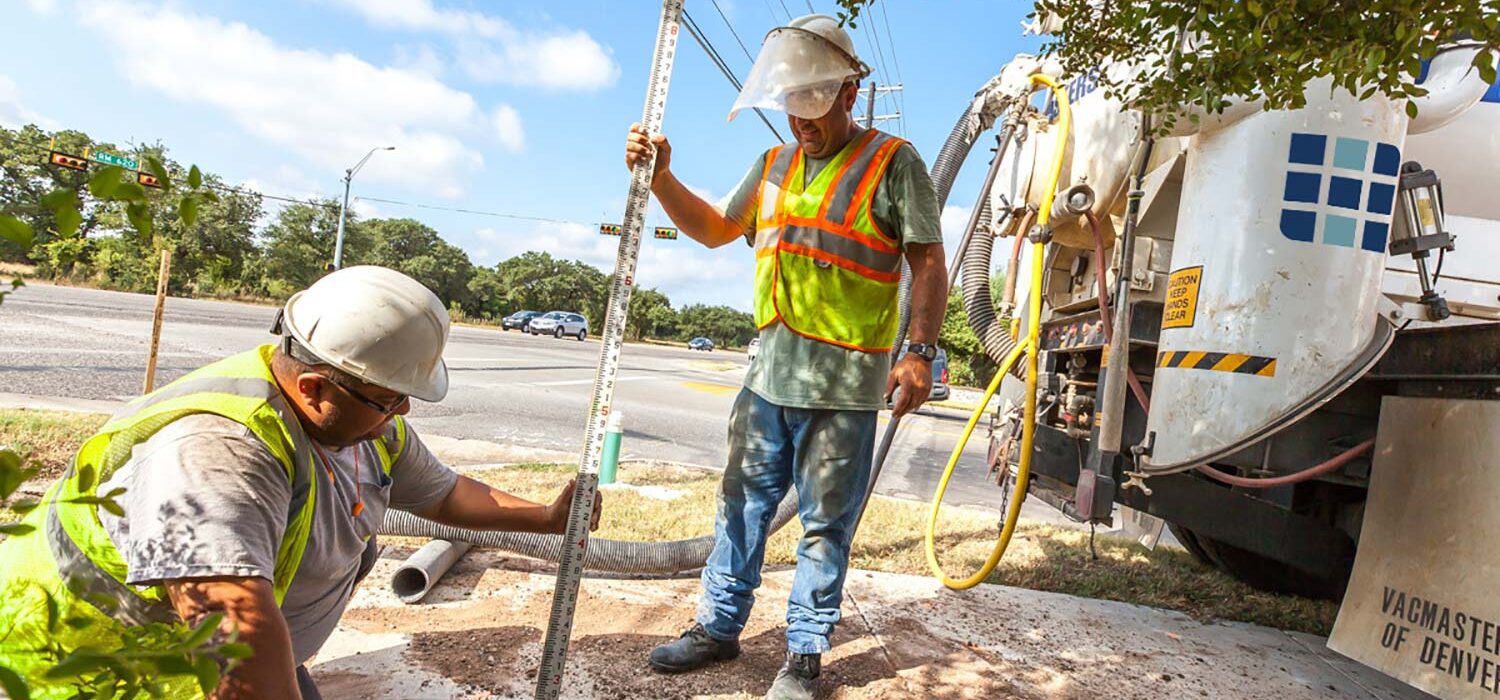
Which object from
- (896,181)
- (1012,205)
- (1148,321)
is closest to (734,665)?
(896,181)

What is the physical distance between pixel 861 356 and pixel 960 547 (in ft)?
8.28

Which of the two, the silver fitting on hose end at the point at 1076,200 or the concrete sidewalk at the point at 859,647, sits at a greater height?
the silver fitting on hose end at the point at 1076,200

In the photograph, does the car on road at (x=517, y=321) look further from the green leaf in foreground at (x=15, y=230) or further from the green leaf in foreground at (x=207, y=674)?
the green leaf in foreground at (x=207, y=674)

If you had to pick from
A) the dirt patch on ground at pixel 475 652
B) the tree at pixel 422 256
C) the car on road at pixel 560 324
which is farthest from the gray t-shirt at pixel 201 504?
the tree at pixel 422 256

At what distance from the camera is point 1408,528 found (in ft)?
9.12

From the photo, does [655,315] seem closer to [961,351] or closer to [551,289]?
[551,289]

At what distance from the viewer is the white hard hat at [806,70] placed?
2.71 meters

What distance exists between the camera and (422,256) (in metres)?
59.6

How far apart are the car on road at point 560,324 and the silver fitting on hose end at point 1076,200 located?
34515 millimetres

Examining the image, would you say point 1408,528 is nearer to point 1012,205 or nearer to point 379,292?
point 1012,205

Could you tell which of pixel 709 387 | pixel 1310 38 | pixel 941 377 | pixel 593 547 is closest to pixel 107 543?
pixel 593 547

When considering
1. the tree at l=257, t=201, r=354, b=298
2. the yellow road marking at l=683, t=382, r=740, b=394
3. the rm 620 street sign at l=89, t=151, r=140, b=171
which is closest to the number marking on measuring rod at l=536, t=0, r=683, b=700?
the rm 620 street sign at l=89, t=151, r=140, b=171

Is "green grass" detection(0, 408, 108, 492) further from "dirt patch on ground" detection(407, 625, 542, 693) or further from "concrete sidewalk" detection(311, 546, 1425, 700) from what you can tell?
"dirt patch on ground" detection(407, 625, 542, 693)

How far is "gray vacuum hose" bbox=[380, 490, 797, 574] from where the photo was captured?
3.37 m
